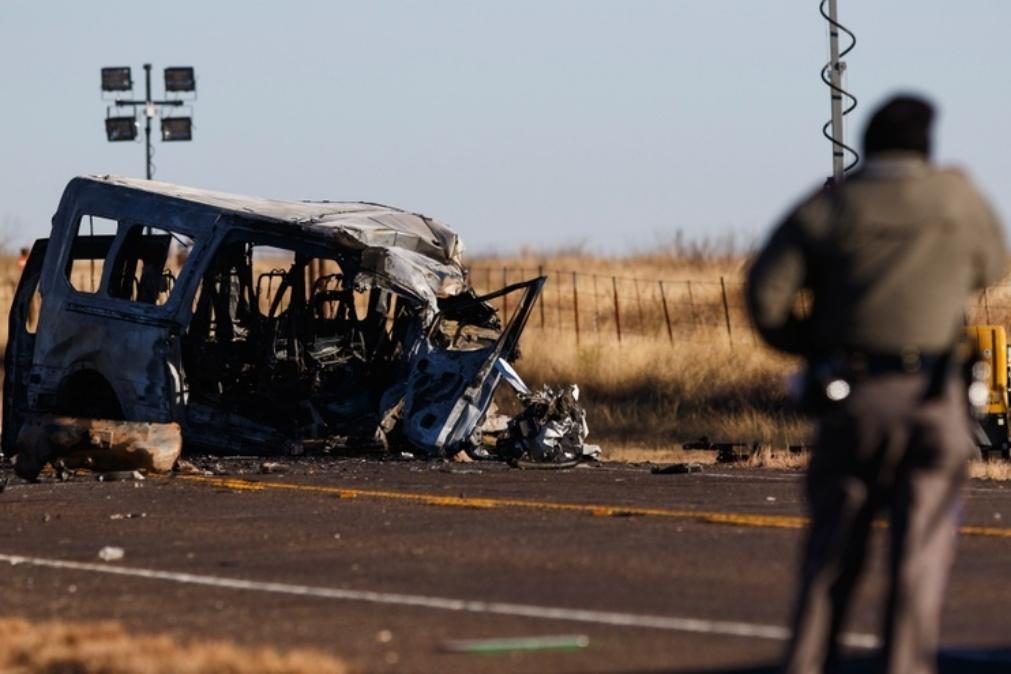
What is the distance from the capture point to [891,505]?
6.36 m

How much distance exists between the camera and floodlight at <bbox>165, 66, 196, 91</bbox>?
177 feet

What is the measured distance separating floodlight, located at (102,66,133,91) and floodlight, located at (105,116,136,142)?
2.91ft

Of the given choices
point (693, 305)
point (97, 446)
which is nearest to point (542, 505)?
point (97, 446)

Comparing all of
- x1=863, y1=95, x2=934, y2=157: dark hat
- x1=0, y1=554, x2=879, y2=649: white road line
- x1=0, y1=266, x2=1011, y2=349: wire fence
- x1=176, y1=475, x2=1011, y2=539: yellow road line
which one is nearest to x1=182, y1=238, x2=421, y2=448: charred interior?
x1=176, y1=475, x2=1011, y2=539: yellow road line

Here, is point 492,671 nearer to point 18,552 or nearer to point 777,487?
point 18,552

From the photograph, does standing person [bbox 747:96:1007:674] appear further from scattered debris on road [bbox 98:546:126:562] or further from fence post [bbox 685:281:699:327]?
fence post [bbox 685:281:699:327]

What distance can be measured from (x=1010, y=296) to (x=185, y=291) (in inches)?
1005

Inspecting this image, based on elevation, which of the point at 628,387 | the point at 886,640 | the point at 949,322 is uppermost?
the point at 949,322

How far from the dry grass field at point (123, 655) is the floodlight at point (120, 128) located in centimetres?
4516

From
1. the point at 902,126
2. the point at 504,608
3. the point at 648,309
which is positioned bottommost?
the point at 648,309

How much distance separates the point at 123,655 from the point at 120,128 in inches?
1836

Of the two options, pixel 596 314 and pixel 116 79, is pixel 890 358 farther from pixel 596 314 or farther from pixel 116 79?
pixel 116 79

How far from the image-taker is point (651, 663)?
7730 mm

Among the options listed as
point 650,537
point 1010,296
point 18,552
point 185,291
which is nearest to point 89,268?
point 185,291
